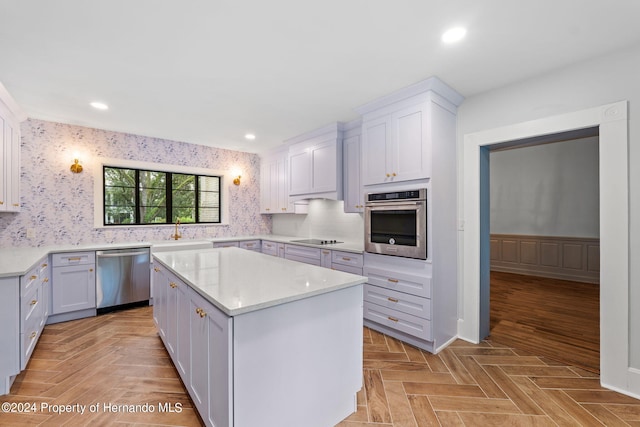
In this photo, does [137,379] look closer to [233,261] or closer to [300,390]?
[233,261]

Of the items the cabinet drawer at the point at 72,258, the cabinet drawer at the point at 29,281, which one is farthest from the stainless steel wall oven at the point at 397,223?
the cabinet drawer at the point at 72,258

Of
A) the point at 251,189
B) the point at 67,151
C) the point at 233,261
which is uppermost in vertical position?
the point at 67,151

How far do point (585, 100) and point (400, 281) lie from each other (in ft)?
6.90

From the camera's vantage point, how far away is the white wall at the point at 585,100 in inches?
79.8

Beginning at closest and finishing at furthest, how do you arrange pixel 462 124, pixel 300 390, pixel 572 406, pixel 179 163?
pixel 300 390, pixel 572 406, pixel 462 124, pixel 179 163

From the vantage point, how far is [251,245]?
5051 mm

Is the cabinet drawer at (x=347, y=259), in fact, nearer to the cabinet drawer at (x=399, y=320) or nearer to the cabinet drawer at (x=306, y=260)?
the cabinet drawer at (x=306, y=260)

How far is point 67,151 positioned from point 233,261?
10.5 feet

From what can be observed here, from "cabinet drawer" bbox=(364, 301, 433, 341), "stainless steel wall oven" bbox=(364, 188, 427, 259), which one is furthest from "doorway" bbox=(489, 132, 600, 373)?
"stainless steel wall oven" bbox=(364, 188, 427, 259)

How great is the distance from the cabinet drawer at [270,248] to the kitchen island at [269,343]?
2.68 metres

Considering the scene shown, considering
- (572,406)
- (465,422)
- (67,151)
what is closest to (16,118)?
(67,151)

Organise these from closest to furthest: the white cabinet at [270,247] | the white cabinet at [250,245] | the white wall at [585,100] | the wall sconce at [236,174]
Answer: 1. the white wall at [585,100]
2. the white cabinet at [270,247]
3. the white cabinet at [250,245]
4. the wall sconce at [236,174]

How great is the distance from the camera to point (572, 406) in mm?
1933

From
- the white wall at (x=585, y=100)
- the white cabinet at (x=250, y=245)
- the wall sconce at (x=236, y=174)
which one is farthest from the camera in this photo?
the wall sconce at (x=236, y=174)
